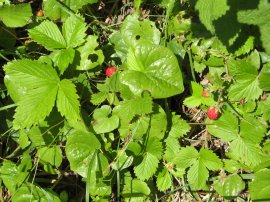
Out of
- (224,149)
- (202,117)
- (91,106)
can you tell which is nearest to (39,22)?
(91,106)

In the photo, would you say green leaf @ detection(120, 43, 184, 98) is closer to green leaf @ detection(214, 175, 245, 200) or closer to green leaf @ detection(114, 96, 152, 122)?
→ green leaf @ detection(114, 96, 152, 122)

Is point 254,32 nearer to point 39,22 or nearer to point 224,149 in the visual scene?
point 224,149

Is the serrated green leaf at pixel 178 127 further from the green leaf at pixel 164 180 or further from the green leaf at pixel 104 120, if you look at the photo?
the green leaf at pixel 104 120

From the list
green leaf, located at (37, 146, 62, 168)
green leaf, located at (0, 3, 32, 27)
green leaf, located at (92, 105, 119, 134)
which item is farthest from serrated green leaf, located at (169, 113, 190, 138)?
green leaf, located at (0, 3, 32, 27)

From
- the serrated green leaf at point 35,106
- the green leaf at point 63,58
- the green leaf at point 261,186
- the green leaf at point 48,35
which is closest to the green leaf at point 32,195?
the serrated green leaf at point 35,106

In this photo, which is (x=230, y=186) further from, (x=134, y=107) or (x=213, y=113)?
(x=134, y=107)
